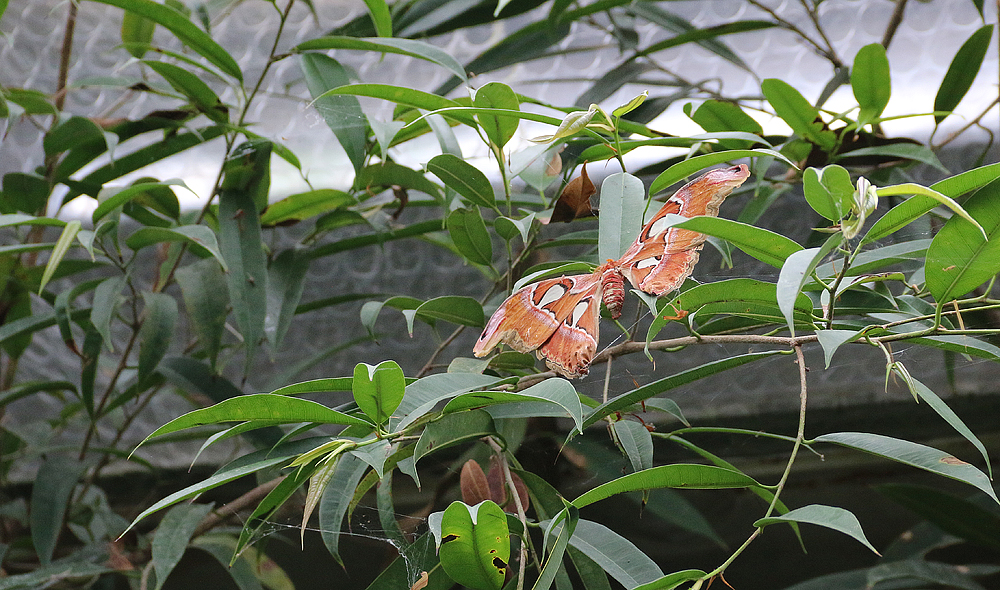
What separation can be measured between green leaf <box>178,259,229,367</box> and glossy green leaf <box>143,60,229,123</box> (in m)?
0.14

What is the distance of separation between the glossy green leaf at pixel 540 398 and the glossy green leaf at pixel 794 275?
0.29 ft

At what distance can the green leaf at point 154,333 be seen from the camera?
568 mm

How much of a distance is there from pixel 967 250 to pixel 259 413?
31cm

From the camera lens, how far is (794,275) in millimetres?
246

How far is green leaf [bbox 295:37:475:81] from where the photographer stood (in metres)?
0.48

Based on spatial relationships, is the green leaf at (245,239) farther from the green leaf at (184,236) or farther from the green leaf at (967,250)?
the green leaf at (967,250)

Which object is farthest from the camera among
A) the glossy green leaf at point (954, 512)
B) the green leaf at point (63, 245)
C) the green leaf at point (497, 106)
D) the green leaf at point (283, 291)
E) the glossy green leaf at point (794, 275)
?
the glossy green leaf at point (954, 512)

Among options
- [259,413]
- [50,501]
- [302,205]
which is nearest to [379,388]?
[259,413]

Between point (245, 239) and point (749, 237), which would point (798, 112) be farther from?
point (245, 239)

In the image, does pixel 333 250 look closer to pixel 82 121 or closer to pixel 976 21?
pixel 82 121

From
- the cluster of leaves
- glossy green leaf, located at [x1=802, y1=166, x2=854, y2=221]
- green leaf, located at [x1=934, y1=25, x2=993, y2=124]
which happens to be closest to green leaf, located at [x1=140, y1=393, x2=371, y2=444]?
the cluster of leaves

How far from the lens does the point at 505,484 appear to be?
421 millimetres

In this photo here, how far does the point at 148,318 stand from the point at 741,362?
1.64ft

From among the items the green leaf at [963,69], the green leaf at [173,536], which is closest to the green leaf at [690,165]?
the green leaf at [963,69]
